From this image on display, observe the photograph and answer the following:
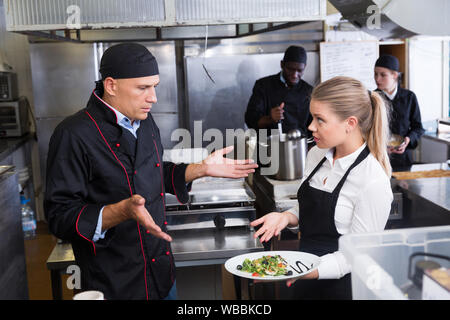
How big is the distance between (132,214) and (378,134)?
0.93 meters

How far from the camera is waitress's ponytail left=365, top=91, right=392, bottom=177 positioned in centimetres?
180

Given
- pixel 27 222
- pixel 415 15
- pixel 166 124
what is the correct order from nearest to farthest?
pixel 415 15 < pixel 27 222 < pixel 166 124

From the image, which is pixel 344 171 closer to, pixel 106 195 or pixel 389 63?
pixel 106 195

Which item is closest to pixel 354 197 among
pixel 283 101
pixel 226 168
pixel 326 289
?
pixel 326 289

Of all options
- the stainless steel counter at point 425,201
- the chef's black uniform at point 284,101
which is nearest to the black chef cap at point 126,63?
the stainless steel counter at point 425,201

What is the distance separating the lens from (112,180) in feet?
5.66

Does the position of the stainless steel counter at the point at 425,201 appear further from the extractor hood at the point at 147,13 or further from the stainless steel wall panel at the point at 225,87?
the stainless steel wall panel at the point at 225,87

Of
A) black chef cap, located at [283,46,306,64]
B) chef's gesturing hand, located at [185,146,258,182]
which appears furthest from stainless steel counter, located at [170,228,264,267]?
black chef cap, located at [283,46,306,64]

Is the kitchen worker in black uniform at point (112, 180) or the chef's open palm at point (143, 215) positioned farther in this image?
the kitchen worker in black uniform at point (112, 180)

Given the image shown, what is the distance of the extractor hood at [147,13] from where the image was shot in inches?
85.7

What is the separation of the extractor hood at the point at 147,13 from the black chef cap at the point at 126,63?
561mm

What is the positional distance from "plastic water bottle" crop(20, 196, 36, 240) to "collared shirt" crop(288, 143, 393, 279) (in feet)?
12.7

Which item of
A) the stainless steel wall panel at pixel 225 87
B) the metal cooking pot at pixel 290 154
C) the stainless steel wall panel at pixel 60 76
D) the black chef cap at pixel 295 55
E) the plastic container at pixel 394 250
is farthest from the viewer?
the stainless steel wall panel at pixel 225 87

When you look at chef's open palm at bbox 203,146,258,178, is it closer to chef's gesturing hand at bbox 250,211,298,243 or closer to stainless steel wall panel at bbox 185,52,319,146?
chef's gesturing hand at bbox 250,211,298,243
